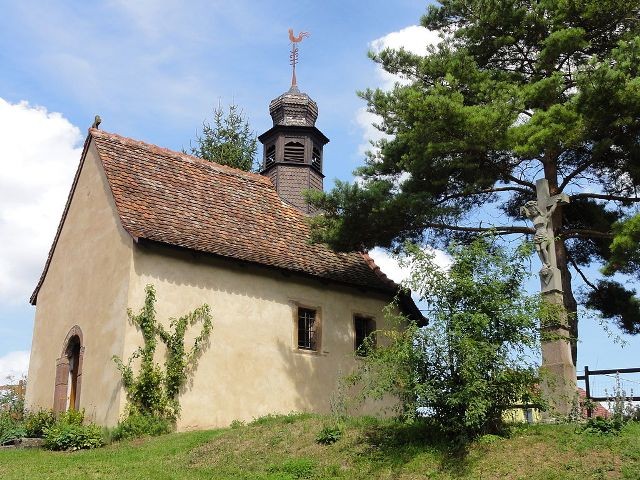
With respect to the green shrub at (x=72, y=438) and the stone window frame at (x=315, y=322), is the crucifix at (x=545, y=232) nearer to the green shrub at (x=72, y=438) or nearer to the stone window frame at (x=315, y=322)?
the stone window frame at (x=315, y=322)

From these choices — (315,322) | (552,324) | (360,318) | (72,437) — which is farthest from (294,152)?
(552,324)

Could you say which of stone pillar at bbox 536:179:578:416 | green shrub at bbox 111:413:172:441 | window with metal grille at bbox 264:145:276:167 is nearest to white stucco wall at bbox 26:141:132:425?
green shrub at bbox 111:413:172:441

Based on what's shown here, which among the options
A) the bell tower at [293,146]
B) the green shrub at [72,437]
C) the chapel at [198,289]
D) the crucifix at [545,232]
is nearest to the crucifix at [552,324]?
the crucifix at [545,232]

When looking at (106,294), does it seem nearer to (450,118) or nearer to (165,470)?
(165,470)

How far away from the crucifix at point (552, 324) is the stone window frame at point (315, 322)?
755cm

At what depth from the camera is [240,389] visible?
1777 centimetres

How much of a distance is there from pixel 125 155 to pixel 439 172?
28.5ft

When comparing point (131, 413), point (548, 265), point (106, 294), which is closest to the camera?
point (548, 265)

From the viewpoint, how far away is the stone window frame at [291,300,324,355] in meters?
19.2

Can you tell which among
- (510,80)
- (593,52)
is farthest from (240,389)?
(593,52)

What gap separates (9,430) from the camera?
56.1 ft

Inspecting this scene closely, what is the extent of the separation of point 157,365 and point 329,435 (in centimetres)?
582

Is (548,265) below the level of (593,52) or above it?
below

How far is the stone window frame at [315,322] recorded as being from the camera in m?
19.2
